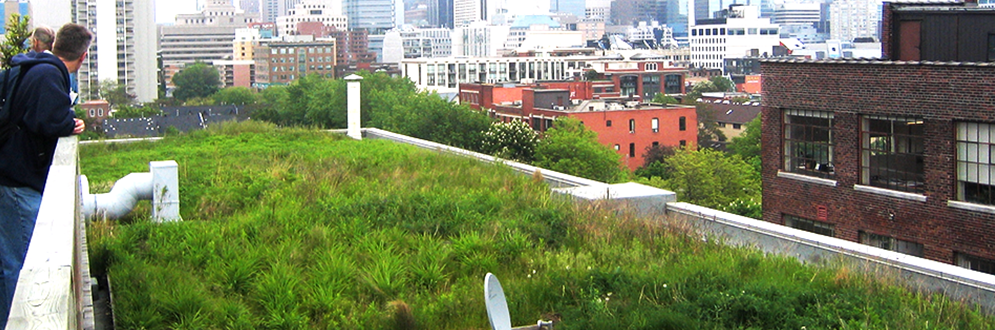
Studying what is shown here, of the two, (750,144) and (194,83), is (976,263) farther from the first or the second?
(194,83)

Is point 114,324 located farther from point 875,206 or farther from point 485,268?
point 875,206

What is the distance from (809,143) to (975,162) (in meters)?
4.72

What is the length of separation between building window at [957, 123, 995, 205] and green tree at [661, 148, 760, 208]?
41.5 m

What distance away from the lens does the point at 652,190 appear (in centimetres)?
1267

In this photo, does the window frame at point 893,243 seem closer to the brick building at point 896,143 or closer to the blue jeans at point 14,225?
the brick building at point 896,143

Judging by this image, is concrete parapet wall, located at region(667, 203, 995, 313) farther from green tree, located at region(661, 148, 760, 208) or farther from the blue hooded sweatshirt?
green tree, located at region(661, 148, 760, 208)

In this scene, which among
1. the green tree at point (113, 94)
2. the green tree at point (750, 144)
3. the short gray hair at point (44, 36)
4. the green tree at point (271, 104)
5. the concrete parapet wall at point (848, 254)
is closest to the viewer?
the short gray hair at point (44, 36)

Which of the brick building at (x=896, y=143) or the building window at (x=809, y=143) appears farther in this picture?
the building window at (x=809, y=143)

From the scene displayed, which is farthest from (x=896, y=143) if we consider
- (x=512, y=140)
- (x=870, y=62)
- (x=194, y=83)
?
(x=194, y=83)

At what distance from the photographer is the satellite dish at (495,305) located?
19.9 feet

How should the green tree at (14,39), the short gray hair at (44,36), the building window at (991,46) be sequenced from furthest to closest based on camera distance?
1. the building window at (991,46)
2. the green tree at (14,39)
3. the short gray hair at (44,36)

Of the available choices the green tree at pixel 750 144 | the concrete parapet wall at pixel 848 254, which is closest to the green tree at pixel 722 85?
the green tree at pixel 750 144

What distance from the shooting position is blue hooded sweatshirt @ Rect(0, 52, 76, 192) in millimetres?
5844

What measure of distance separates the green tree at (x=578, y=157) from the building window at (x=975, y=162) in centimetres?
3918
